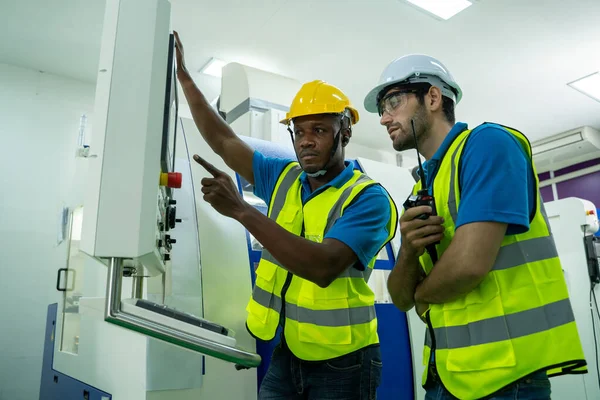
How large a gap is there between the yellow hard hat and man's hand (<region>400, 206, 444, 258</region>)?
2.31 feet

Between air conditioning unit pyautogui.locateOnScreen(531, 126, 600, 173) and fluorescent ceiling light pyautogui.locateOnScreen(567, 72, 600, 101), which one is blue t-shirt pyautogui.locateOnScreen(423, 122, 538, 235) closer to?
fluorescent ceiling light pyautogui.locateOnScreen(567, 72, 600, 101)

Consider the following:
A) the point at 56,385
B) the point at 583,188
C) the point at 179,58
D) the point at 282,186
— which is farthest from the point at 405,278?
the point at 583,188

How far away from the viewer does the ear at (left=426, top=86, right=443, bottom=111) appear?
1.32 metres

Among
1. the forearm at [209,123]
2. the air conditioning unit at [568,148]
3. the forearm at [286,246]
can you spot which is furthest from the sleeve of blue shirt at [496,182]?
the air conditioning unit at [568,148]

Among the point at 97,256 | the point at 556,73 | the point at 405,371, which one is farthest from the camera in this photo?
the point at 556,73

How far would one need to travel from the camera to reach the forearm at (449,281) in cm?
99

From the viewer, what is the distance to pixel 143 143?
0.93 metres

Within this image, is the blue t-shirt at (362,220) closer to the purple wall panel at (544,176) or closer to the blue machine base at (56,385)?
the blue machine base at (56,385)

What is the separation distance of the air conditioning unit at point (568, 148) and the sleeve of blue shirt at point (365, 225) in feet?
19.2

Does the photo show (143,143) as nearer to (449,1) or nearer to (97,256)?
(97,256)

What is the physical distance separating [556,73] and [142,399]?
5.02 metres

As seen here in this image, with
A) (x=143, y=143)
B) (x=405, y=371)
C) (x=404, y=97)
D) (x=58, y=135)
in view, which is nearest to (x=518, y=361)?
(x=404, y=97)

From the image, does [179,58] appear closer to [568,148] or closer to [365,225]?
[365,225]

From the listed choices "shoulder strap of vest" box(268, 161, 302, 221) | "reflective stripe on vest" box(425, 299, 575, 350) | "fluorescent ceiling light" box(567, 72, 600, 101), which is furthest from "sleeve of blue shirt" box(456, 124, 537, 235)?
"fluorescent ceiling light" box(567, 72, 600, 101)
